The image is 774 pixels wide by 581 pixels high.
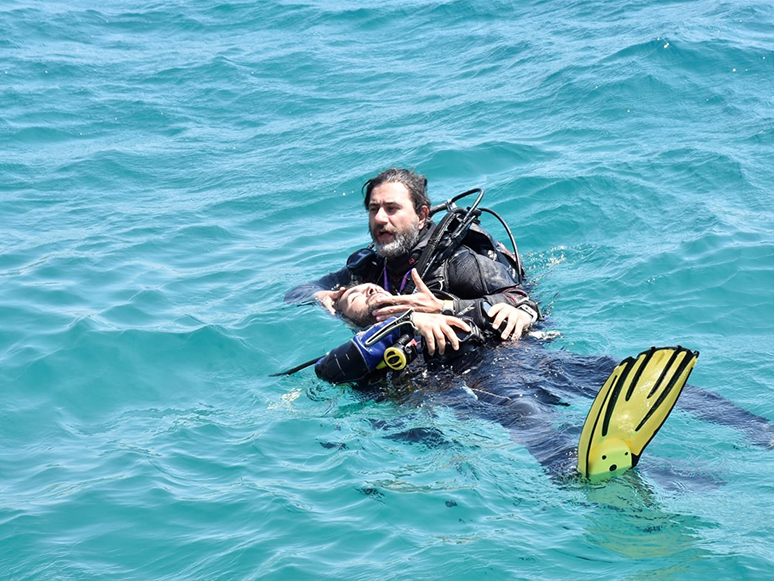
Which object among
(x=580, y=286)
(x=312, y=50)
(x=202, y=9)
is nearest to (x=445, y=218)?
(x=580, y=286)

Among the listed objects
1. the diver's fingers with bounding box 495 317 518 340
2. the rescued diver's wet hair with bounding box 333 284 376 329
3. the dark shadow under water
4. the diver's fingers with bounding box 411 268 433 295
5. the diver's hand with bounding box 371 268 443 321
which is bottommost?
the dark shadow under water

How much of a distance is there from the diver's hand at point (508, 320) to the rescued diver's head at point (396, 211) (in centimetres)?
92

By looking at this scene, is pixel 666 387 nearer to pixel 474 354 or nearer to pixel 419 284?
pixel 474 354

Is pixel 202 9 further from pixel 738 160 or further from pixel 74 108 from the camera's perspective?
pixel 738 160

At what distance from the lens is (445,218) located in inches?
235

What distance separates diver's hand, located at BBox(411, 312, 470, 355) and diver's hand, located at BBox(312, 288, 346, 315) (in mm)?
1111

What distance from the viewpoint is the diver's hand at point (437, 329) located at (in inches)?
204

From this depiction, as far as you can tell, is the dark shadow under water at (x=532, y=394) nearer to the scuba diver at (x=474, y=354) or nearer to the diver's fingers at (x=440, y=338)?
the scuba diver at (x=474, y=354)

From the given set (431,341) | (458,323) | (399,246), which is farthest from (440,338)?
(399,246)

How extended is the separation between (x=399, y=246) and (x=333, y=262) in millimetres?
2031

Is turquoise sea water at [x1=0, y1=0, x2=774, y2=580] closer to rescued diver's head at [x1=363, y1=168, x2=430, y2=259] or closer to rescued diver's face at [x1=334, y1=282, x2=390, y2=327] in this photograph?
rescued diver's face at [x1=334, y1=282, x2=390, y2=327]

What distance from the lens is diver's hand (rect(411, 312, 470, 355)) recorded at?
518cm

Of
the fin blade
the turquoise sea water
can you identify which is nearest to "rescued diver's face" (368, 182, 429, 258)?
the turquoise sea water

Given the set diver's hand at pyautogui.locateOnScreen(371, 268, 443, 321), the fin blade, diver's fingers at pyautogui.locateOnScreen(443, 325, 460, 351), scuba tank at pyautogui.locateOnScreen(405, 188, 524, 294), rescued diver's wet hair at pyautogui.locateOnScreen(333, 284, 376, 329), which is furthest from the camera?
rescued diver's wet hair at pyautogui.locateOnScreen(333, 284, 376, 329)
